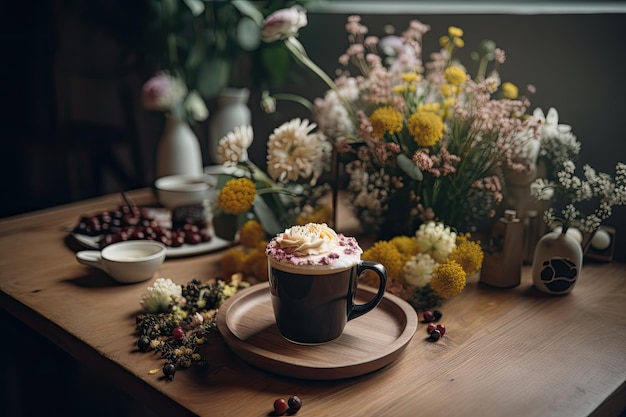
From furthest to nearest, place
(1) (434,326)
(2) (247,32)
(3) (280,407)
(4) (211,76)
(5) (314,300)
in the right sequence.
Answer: (4) (211,76) < (2) (247,32) < (1) (434,326) < (5) (314,300) < (3) (280,407)

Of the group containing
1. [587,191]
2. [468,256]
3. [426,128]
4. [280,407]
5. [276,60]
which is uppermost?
[276,60]

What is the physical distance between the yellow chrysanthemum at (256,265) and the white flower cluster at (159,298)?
19cm

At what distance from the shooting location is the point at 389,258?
116 cm

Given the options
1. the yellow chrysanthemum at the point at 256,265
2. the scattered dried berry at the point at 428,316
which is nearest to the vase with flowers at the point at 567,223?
the scattered dried berry at the point at 428,316

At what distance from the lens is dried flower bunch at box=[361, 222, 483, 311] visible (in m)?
1.09

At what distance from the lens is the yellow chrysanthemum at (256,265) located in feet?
4.06

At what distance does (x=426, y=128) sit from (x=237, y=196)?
0.38 metres

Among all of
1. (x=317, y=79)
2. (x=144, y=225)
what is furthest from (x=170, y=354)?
(x=317, y=79)

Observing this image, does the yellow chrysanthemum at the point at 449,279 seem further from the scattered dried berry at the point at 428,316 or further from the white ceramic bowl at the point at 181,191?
the white ceramic bowl at the point at 181,191

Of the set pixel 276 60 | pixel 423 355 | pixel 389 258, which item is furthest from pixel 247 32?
pixel 423 355

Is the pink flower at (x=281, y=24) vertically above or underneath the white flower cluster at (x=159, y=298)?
above

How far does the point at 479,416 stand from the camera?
809 millimetres

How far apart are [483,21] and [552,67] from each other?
222 millimetres

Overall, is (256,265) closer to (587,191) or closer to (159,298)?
(159,298)
